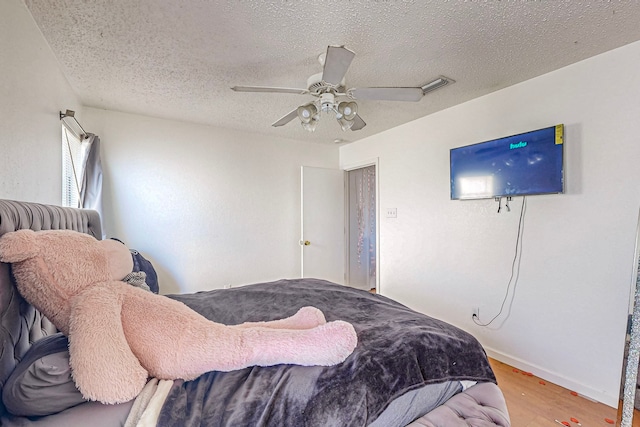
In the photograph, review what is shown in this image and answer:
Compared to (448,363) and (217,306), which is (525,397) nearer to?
(448,363)

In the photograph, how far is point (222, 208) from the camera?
3479 millimetres

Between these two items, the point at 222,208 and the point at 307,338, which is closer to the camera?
the point at 307,338

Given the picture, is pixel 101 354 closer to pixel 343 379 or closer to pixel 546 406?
pixel 343 379

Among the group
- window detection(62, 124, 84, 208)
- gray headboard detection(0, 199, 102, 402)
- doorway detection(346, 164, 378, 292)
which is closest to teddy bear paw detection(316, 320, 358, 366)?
A: gray headboard detection(0, 199, 102, 402)

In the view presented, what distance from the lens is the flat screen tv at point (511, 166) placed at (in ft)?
6.81

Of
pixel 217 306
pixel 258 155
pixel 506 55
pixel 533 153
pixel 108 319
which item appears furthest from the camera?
pixel 258 155

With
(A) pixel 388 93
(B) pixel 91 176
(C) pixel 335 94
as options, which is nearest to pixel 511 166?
(A) pixel 388 93

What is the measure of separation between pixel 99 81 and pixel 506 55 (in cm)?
308

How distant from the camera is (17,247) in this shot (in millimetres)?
752

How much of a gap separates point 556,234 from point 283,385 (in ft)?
7.53

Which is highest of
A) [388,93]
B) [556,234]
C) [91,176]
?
[388,93]

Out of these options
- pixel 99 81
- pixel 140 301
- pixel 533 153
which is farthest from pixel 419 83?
pixel 99 81

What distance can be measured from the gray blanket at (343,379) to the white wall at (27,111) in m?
1.16

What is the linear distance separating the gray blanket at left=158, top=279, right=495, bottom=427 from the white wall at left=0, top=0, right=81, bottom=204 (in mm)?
1156
